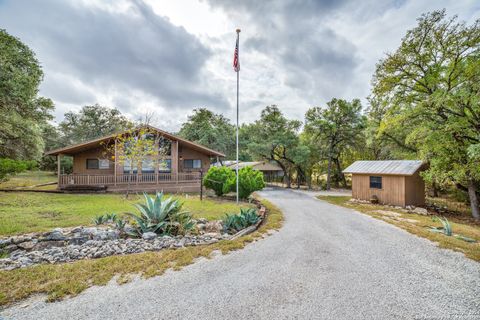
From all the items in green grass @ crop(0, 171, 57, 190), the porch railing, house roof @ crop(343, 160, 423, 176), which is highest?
house roof @ crop(343, 160, 423, 176)

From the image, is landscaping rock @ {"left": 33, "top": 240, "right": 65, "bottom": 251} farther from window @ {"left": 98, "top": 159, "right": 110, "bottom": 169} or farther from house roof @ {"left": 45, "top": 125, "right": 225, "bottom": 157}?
window @ {"left": 98, "top": 159, "right": 110, "bottom": 169}

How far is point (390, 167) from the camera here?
1426cm

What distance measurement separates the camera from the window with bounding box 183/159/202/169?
63.5 ft

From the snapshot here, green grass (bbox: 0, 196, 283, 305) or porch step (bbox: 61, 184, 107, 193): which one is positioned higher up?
porch step (bbox: 61, 184, 107, 193)

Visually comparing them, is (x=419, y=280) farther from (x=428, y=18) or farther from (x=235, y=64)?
(x=428, y=18)

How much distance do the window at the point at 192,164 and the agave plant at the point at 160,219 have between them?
42.9ft

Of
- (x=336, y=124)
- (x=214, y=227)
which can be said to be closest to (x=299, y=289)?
(x=214, y=227)

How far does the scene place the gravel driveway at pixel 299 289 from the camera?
2699 mm

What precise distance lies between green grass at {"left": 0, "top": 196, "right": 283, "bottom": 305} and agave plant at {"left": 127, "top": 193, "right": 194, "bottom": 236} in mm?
1353

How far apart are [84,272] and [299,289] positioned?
3.86m

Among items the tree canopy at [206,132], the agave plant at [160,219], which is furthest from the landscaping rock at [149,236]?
the tree canopy at [206,132]

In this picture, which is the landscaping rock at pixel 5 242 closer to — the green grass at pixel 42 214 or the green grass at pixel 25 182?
the green grass at pixel 42 214

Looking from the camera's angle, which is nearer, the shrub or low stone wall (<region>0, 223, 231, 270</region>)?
low stone wall (<region>0, 223, 231, 270</region>)

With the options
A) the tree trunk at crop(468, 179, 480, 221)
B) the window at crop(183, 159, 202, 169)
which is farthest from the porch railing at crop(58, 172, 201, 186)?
the tree trunk at crop(468, 179, 480, 221)
